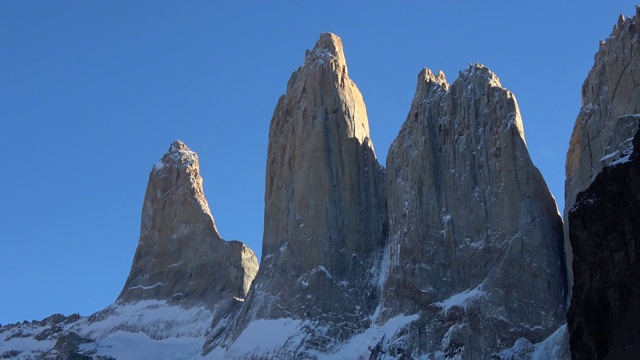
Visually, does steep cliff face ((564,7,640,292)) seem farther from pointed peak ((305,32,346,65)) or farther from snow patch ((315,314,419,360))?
pointed peak ((305,32,346,65))

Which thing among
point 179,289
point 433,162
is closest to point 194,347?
point 179,289

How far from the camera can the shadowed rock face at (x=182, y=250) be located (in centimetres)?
15050

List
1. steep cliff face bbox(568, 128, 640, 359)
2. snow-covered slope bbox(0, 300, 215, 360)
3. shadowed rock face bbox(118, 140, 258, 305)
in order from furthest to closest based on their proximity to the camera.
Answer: shadowed rock face bbox(118, 140, 258, 305) → snow-covered slope bbox(0, 300, 215, 360) → steep cliff face bbox(568, 128, 640, 359)

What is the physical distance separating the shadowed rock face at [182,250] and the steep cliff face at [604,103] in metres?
62.4

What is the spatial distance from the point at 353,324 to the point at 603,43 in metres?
32.7

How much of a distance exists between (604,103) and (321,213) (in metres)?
34.5

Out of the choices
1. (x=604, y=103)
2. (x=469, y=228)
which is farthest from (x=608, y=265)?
(x=469, y=228)

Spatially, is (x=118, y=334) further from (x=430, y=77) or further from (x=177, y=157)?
(x=430, y=77)

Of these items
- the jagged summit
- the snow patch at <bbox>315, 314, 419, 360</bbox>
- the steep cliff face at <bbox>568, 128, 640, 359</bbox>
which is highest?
the jagged summit

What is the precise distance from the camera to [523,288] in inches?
3708

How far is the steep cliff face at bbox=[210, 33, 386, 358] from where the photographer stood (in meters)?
113

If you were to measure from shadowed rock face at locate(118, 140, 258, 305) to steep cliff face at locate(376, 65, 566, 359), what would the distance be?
3968 cm

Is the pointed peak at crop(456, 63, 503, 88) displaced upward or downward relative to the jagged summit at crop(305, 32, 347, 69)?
downward

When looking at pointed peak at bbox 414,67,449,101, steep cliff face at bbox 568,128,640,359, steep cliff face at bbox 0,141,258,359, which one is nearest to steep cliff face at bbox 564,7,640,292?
pointed peak at bbox 414,67,449,101
